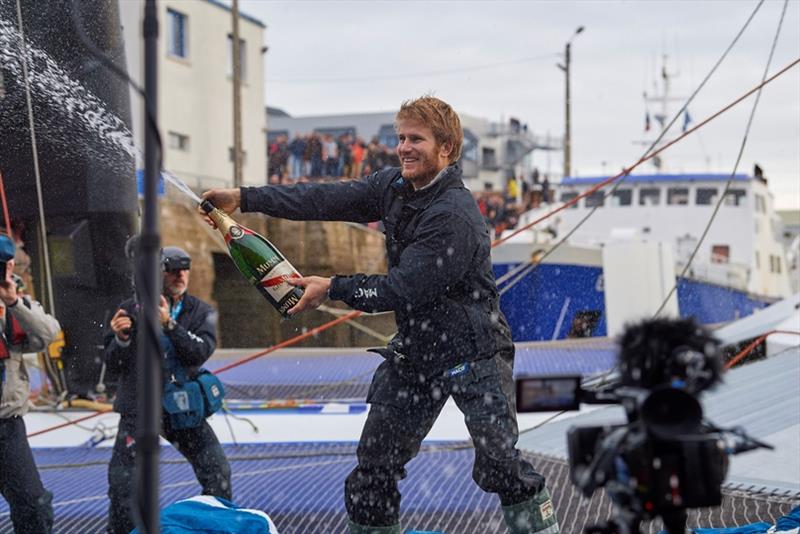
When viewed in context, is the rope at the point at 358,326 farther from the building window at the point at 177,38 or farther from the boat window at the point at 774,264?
the building window at the point at 177,38

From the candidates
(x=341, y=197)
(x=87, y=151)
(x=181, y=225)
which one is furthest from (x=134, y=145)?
(x=181, y=225)

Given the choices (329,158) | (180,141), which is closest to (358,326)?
(329,158)

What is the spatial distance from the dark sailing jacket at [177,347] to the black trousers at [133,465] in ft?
0.34

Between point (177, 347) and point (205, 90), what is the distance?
73.5 ft

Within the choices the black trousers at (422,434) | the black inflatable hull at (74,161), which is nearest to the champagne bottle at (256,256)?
the black trousers at (422,434)

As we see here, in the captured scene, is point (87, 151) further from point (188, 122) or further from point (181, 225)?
point (188, 122)

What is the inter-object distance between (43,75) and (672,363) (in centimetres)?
618

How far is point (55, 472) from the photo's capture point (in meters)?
6.68

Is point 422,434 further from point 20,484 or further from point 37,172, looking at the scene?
point 37,172

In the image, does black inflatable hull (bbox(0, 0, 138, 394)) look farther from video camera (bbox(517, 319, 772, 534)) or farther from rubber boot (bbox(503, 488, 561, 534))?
video camera (bbox(517, 319, 772, 534))

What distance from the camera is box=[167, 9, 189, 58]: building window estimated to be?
82.4 feet

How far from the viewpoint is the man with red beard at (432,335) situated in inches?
139

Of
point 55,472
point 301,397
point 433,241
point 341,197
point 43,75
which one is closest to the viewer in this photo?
point 433,241

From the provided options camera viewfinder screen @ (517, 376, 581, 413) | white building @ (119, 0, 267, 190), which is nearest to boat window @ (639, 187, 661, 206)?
white building @ (119, 0, 267, 190)
